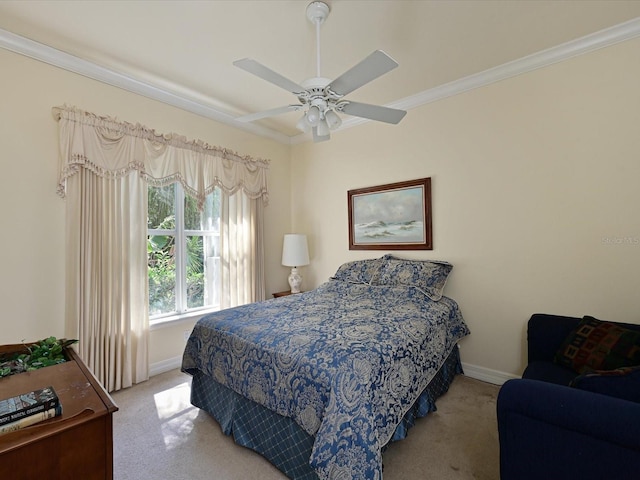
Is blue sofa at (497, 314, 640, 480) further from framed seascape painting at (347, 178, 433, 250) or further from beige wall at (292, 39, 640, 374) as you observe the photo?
framed seascape painting at (347, 178, 433, 250)

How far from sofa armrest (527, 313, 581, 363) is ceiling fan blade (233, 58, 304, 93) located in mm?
2367

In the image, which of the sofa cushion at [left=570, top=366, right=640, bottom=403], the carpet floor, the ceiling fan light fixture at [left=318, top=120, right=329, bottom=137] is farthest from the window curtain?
the sofa cushion at [left=570, top=366, right=640, bottom=403]

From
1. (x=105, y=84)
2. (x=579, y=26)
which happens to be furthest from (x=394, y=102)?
(x=105, y=84)

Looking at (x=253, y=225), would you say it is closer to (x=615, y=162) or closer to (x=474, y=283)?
(x=474, y=283)

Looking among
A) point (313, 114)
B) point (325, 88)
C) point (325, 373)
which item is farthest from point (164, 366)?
point (325, 88)

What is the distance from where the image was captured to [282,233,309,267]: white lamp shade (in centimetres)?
384

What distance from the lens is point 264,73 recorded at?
5.57 feet

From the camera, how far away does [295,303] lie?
102 inches

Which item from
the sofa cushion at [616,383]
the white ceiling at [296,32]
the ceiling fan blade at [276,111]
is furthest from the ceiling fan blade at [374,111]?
the sofa cushion at [616,383]

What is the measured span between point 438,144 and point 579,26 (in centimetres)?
126

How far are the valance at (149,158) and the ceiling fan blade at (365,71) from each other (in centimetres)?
199

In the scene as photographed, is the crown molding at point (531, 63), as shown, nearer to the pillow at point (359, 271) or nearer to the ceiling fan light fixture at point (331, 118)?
the ceiling fan light fixture at point (331, 118)

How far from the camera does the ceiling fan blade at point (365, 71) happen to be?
5.02ft

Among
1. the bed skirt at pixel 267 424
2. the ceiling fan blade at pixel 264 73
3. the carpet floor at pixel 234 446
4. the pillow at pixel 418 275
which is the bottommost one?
the carpet floor at pixel 234 446
